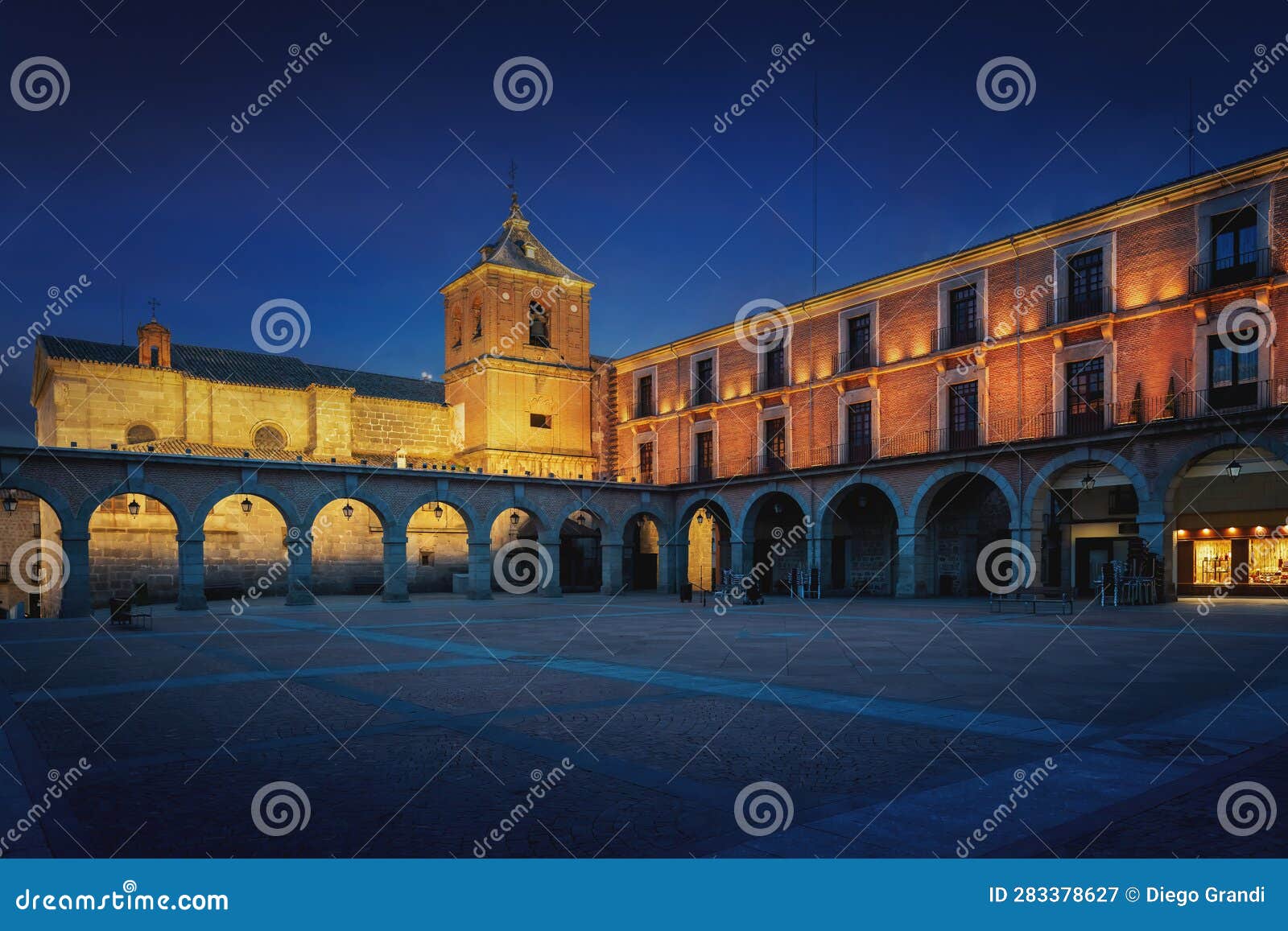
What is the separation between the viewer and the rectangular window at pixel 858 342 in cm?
3325

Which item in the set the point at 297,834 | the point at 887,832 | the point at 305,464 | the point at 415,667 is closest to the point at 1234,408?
the point at 415,667

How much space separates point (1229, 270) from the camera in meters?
23.9

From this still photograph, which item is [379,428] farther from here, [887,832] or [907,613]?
[887,832]

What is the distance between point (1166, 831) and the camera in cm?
433

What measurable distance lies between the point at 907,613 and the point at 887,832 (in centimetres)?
1814

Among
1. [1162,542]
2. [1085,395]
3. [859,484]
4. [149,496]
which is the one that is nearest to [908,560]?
[859,484]

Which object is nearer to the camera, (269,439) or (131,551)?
(131,551)

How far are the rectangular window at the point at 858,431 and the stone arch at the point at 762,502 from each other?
2312 millimetres

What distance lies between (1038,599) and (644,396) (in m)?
22.0

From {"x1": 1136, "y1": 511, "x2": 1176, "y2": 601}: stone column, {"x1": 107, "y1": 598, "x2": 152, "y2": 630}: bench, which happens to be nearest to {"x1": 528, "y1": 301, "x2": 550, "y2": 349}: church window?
{"x1": 107, "y1": 598, "x2": 152, "y2": 630}: bench

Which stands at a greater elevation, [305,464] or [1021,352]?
[1021,352]

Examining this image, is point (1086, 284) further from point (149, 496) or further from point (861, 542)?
point (149, 496)

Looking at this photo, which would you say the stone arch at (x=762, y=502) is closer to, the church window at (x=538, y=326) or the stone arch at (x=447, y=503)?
the stone arch at (x=447, y=503)

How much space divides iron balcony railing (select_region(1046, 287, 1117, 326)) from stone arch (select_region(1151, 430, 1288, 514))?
573cm
